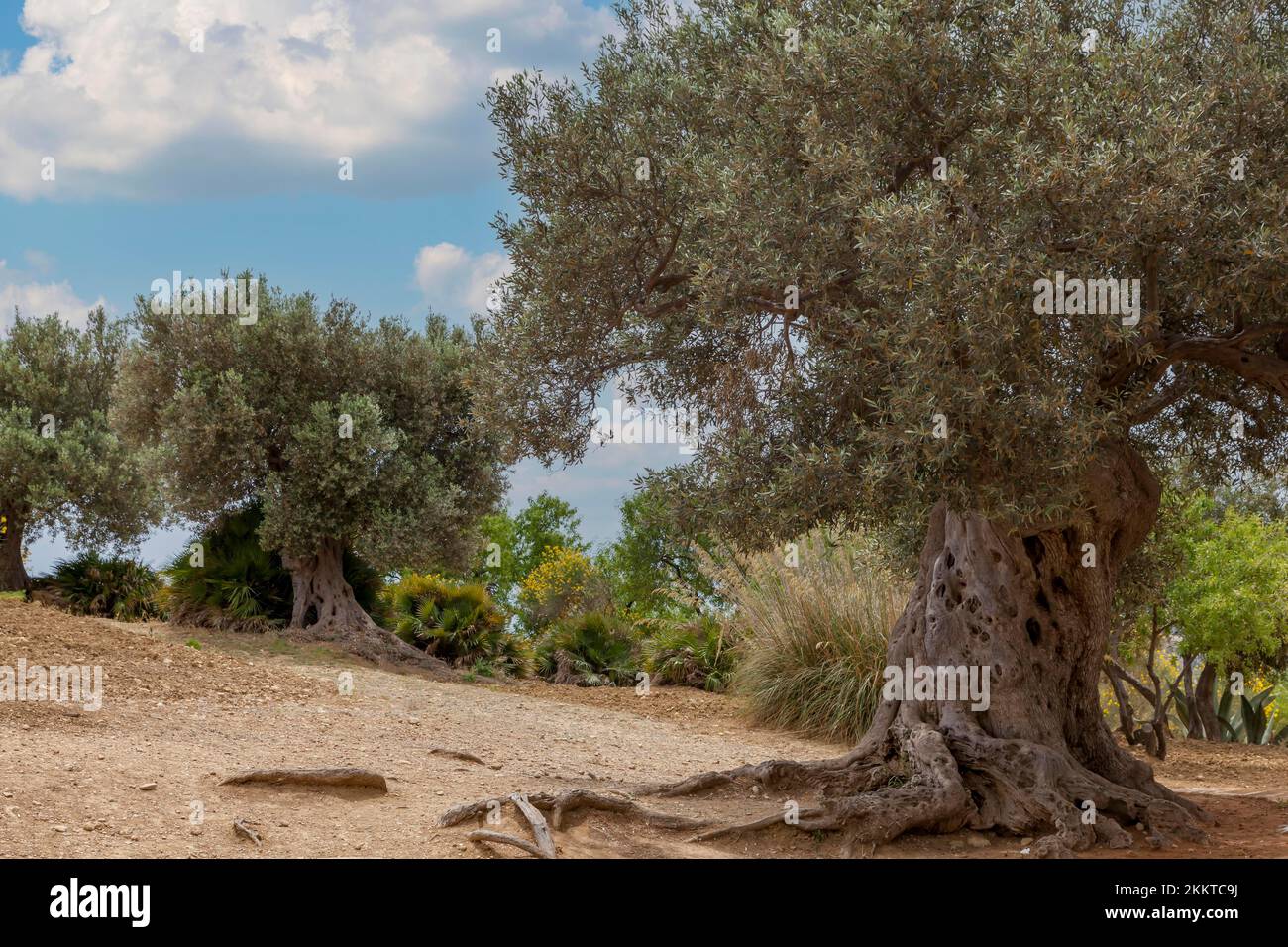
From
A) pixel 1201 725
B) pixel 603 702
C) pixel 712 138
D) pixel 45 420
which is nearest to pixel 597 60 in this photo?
pixel 712 138

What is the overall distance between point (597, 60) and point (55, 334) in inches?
818

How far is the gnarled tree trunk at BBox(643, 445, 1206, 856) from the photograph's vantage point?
27.3 feet

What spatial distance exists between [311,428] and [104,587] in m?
7.37

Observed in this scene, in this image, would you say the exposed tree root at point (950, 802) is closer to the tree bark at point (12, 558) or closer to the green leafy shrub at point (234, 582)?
the green leafy shrub at point (234, 582)

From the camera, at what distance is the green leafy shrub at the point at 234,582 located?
1948 centimetres

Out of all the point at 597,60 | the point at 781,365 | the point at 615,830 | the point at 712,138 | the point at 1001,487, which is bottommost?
the point at 615,830

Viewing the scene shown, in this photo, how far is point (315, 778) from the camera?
8461 mm

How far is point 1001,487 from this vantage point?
287 inches

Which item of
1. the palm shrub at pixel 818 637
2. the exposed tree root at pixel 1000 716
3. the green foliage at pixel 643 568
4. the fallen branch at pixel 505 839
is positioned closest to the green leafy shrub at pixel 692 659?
the palm shrub at pixel 818 637

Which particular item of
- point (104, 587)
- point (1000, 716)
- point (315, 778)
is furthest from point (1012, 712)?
point (104, 587)

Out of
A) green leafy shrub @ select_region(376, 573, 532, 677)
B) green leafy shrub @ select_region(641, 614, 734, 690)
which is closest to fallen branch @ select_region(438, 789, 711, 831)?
green leafy shrub @ select_region(641, 614, 734, 690)

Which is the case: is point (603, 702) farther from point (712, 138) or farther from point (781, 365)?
point (712, 138)

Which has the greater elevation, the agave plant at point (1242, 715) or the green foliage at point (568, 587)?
the green foliage at point (568, 587)

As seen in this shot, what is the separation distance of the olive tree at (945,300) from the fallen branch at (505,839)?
219 cm
